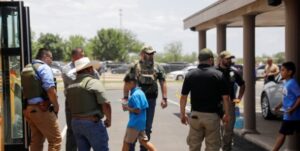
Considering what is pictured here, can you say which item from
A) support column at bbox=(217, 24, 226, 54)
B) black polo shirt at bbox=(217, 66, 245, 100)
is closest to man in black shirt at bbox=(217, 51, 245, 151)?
black polo shirt at bbox=(217, 66, 245, 100)

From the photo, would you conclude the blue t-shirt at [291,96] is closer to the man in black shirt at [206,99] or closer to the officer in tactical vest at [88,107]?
the man in black shirt at [206,99]

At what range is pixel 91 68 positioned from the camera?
6.08 m

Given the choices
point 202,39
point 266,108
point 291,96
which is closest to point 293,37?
point 291,96

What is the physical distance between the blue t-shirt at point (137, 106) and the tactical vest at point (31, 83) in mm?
1339

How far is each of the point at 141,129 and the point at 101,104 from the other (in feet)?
4.75

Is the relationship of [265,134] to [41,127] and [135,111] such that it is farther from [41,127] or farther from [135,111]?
[41,127]

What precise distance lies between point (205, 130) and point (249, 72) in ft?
14.2

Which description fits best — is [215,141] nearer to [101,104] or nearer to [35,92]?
[101,104]

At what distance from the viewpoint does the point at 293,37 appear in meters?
8.22

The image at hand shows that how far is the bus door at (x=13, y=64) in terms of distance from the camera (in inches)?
298

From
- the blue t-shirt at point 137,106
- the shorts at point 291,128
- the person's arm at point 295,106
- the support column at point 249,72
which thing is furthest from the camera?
the support column at point 249,72

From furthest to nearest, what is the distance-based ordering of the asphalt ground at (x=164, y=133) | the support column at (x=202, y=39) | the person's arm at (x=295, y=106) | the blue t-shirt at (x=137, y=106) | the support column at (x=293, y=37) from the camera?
the support column at (x=202, y=39) → the asphalt ground at (x=164, y=133) → the support column at (x=293, y=37) → the person's arm at (x=295, y=106) → the blue t-shirt at (x=137, y=106)

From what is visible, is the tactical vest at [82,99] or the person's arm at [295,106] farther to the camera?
the person's arm at [295,106]

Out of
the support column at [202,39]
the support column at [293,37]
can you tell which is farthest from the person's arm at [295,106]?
the support column at [202,39]
